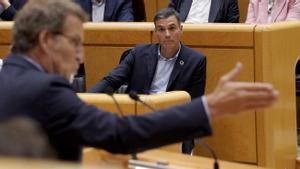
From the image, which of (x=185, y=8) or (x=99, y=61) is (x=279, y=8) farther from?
(x=99, y=61)

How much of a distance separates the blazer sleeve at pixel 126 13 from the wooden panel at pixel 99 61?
460 millimetres

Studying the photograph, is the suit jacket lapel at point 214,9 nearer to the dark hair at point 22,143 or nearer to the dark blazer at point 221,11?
the dark blazer at point 221,11

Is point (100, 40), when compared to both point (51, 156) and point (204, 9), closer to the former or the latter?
point (204, 9)

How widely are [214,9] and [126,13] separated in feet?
1.53

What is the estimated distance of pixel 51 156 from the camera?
55cm

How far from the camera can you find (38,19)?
117cm

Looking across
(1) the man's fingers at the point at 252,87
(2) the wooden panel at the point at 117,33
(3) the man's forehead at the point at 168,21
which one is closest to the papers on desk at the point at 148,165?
(1) the man's fingers at the point at 252,87

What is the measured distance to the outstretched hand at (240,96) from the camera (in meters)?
1.06

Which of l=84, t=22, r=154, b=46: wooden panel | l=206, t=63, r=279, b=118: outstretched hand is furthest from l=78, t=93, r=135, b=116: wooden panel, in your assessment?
l=84, t=22, r=154, b=46: wooden panel

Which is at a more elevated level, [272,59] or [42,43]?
[42,43]

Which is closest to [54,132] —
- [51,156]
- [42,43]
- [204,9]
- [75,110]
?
[75,110]

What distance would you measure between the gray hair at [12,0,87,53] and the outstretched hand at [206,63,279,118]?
0.95 feet

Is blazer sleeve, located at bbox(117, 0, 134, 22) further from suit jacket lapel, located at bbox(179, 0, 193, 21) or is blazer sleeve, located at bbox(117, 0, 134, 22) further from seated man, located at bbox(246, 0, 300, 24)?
seated man, located at bbox(246, 0, 300, 24)

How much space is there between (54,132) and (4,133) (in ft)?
1.93
